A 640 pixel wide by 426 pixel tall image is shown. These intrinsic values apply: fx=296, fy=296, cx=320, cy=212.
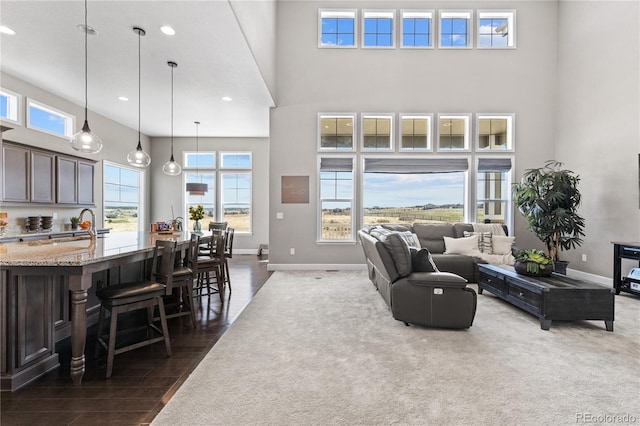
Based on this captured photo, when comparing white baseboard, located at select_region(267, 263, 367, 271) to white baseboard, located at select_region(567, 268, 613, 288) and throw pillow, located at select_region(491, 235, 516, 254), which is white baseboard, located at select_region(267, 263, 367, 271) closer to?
throw pillow, located at select_region(491, 235, 516, 254)

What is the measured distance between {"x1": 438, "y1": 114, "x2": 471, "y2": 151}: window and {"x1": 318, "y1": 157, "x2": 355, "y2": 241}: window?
197 centimetres

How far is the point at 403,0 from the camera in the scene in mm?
6090

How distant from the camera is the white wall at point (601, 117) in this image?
15.1 feet

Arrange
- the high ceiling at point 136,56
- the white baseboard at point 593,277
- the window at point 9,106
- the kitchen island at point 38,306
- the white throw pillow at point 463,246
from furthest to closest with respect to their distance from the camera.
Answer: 1. the white throw pillow at point 463,246
2. the white baseboard at point 593,277
3. the window at point 9,106
4. the high ceiling at point 136,56
5. the kitchen island at point 38,306

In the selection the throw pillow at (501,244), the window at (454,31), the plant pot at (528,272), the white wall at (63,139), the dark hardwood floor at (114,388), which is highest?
the window at (454,31)

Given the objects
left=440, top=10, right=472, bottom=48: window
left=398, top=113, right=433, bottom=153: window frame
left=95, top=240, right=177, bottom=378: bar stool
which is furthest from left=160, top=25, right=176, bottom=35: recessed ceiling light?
left=440, top=10, right=472, bottom=48: window

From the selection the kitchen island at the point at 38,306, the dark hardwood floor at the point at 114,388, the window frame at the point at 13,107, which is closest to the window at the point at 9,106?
the window frame at the point at 13,107

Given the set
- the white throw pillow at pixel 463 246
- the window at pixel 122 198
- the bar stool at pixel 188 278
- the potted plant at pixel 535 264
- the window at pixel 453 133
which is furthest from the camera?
the window at pixel 122 198

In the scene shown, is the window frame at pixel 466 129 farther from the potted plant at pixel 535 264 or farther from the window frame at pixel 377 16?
the potted plant at pixel 535 264

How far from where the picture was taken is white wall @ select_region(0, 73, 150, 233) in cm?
461

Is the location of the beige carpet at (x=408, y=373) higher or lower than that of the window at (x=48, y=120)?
lower

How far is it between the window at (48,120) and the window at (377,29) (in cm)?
604

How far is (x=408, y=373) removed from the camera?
2.17m

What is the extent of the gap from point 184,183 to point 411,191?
20.3ft
